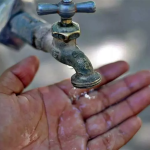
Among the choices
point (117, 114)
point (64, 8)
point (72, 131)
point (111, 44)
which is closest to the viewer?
point (64, 8)

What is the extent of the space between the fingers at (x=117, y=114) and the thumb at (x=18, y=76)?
24cm

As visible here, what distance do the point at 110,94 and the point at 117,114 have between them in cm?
8

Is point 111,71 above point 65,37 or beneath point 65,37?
beneath

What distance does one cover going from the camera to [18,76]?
975 millimetres

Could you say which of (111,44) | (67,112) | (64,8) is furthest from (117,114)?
(111,44)

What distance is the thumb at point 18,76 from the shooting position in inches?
36.5

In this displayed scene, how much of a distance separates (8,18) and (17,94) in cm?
27

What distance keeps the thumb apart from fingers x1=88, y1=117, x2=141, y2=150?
28 centimetres

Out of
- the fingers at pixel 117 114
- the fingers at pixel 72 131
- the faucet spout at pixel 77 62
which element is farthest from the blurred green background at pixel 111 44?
the faucet spout at pixel 77 62

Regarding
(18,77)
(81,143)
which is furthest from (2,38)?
(81,143)

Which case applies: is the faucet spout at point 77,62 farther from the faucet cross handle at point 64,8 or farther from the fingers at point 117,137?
the fingers at point 117,137

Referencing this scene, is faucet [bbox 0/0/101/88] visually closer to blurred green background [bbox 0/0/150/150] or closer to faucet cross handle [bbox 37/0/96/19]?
faucet cross handle [bbox 37/0/96/19]

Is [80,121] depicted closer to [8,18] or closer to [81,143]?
[81,143]

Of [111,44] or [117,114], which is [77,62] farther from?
[111,44]
